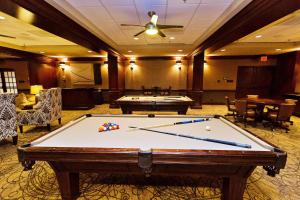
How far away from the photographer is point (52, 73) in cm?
893

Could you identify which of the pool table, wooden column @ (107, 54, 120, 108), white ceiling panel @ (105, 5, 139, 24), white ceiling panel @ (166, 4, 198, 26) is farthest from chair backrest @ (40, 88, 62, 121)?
white ceiling panel @ (166, 4, 198, 26)

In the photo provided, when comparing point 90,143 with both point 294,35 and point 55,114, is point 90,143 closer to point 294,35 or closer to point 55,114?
point 55,114

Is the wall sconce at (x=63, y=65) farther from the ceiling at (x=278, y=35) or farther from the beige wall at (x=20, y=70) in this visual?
the ceiling at (x=278, y=35)

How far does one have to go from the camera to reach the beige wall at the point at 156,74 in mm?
9047

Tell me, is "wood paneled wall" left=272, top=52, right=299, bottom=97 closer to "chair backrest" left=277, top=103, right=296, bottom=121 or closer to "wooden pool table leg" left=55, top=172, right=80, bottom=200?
"chair backrest" left=277, top=103, right=296, bottom=121

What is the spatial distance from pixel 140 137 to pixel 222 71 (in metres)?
8.30

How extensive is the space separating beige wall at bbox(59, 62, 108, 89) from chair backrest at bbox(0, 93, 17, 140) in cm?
603

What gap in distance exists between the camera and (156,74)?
9133 millimetres

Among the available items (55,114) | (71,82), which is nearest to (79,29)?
(55,114)

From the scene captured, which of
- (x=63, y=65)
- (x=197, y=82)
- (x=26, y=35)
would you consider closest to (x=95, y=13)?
(x=26, y=35)

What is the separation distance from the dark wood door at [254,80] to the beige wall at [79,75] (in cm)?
760

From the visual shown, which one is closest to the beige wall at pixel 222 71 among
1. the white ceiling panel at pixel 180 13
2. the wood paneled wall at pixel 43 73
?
the white ceiling panel at pixel 180 13

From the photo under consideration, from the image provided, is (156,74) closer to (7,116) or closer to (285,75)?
(285,75)

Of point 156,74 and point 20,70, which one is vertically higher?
point 20,70
